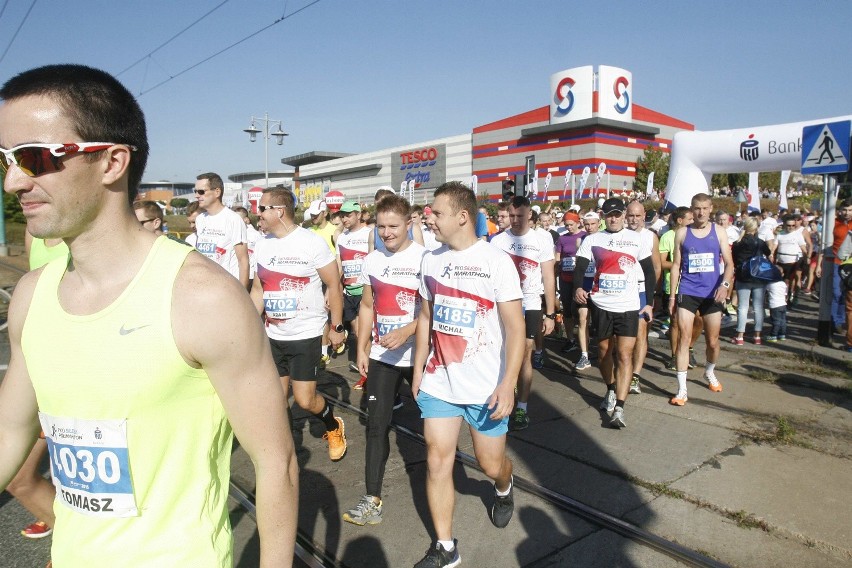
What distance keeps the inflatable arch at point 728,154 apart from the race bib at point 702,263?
222 inches

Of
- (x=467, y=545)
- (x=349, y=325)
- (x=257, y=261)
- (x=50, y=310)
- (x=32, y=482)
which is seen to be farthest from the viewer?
(x=349, y=325)

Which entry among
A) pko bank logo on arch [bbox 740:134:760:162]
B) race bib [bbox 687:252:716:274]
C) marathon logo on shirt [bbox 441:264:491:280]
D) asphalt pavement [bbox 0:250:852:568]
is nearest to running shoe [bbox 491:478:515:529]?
asphalt pavement [bbox 0:250:852:568]

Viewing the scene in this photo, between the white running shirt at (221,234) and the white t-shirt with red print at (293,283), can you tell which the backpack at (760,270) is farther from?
the white running shirt at (221,234)

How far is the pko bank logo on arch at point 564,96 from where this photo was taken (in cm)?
4488

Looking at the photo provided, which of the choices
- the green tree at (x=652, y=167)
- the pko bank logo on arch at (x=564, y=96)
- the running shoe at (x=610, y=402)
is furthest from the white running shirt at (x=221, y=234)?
the green tree at (x=652, y=167)

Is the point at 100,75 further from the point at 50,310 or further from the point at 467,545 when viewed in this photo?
the point at 467,545

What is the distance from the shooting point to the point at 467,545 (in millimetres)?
3670

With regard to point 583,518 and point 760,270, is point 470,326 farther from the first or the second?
point 760,270

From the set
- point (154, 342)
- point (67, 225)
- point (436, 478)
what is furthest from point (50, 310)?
point (436, 478)

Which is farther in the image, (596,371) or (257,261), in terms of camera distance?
(596,371)

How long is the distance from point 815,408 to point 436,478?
4.85 meters

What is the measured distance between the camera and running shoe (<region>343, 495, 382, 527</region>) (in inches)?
154

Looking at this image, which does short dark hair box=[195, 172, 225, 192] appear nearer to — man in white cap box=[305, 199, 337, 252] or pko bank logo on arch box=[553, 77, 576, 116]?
man in white cap box=[305, 199, 337, 252]

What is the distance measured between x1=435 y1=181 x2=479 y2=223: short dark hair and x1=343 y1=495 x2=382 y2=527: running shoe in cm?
194
